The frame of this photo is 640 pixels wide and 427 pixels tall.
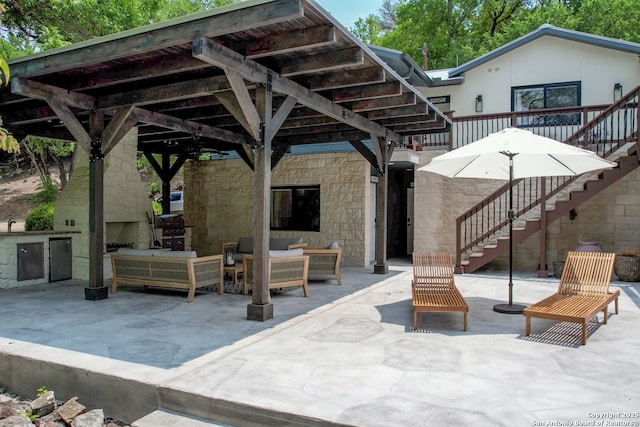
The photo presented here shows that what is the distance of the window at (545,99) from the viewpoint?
39.6 ft

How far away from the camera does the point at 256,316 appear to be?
5508mm

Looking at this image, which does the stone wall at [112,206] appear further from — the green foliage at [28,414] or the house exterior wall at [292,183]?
the green foliage at [28,414]

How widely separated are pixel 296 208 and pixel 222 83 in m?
→ 6.27

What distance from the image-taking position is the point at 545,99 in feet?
42.5

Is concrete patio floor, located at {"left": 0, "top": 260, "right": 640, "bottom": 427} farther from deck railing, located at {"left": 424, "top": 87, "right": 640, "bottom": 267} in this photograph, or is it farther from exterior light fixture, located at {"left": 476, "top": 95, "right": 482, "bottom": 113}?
exterior light fixture, located at {"left": 476, "top": 95, "right": 482, "bottom": 113}

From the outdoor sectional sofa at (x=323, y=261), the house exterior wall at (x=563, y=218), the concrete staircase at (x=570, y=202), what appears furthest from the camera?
the house exterior wall at (x=563, y=218)

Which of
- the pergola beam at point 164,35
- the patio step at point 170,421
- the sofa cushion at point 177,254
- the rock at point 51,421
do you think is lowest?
the rock at point 51,421

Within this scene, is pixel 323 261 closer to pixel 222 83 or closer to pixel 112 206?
pixel 222 83

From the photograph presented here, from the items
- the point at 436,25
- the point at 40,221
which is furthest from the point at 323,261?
the point at 436,25

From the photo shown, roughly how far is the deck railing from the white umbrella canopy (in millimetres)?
3012

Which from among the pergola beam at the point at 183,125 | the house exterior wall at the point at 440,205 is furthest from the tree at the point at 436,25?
the pergola beam at the point at 183,125

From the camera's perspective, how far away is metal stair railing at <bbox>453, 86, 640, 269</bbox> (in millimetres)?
9352

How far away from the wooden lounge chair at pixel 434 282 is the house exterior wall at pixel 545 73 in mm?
8657

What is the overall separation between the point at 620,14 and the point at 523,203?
42.0ft
